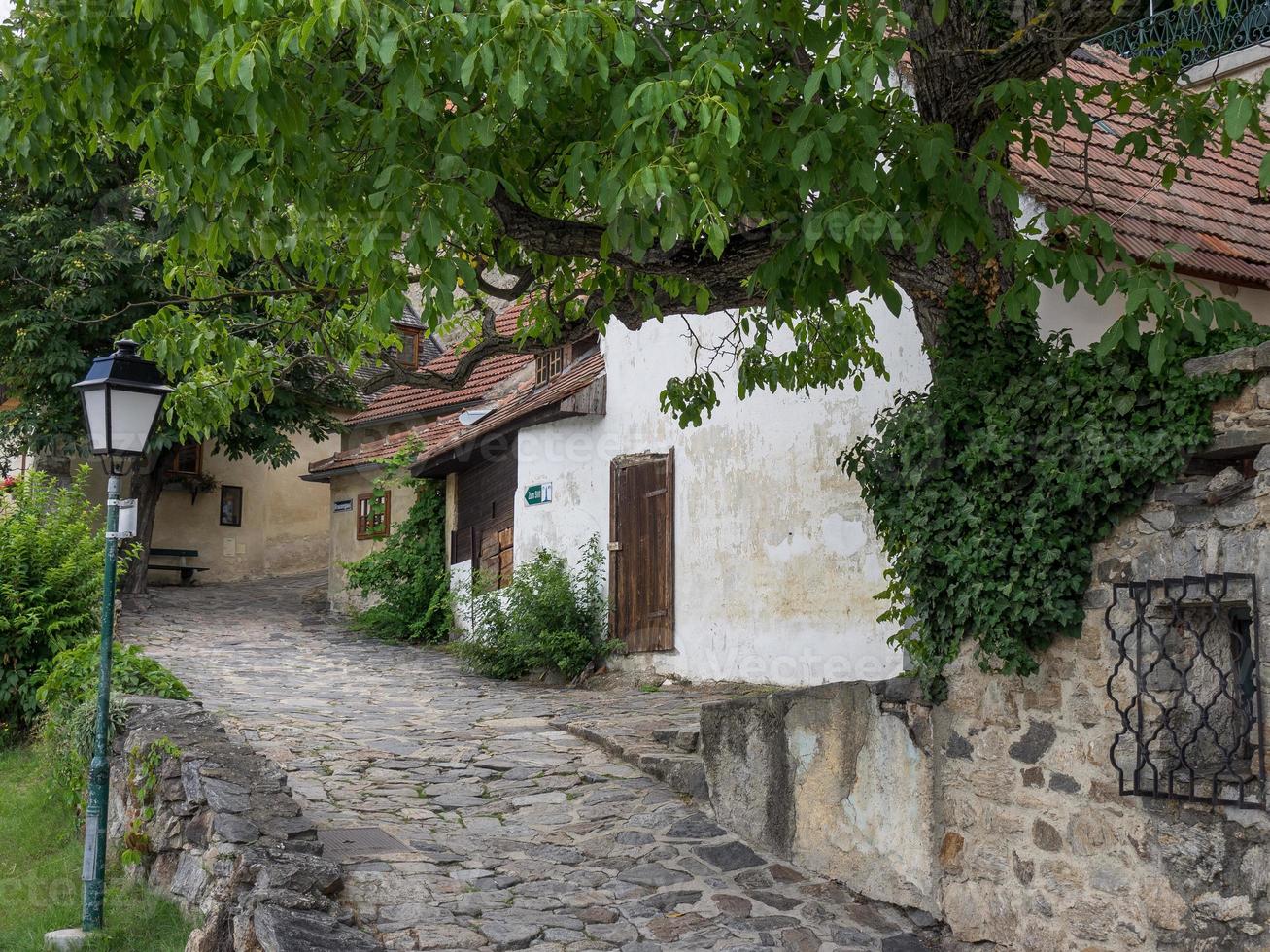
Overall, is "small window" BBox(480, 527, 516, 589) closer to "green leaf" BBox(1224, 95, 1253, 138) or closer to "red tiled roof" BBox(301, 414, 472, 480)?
"red tiled roof" BBox(301, 414, 472, 480)

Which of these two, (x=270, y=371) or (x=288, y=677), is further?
(x=288, y=677)

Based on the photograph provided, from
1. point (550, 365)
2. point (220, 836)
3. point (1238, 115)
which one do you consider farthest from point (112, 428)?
point (550, 365)

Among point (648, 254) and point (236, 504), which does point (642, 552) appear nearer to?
point (648, 254)

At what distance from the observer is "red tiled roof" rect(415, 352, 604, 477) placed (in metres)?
13.6

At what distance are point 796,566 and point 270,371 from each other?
461 cm

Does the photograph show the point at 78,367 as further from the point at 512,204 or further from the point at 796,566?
the point at 512,204

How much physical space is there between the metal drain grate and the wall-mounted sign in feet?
23.6

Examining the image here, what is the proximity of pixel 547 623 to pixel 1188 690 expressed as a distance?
8.73 meters

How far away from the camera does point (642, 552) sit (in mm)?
12773

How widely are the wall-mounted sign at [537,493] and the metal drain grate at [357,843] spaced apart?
7.18 metres

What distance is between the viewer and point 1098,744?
544 centimetres

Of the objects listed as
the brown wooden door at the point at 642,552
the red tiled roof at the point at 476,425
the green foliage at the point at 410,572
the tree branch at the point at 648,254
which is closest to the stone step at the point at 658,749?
the brown wooden door at the point at 642,552

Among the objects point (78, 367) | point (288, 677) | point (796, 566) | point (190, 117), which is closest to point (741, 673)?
point (796, 566)

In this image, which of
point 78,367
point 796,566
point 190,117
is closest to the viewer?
point 190,117
